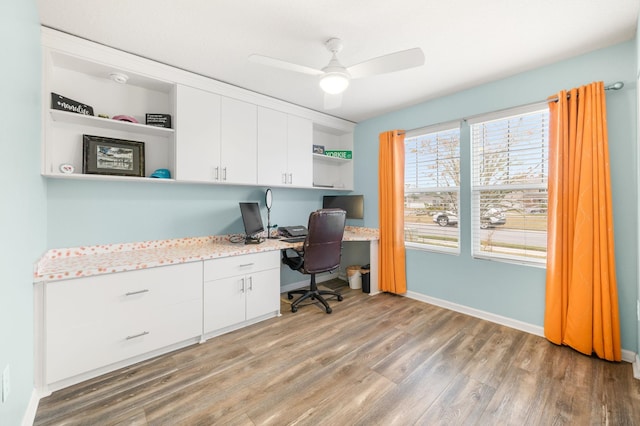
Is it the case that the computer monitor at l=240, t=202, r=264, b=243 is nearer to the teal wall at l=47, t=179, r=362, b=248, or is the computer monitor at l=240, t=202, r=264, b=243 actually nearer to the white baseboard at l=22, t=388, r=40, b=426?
the teal wall at l=47, t=179, r=362, b=248

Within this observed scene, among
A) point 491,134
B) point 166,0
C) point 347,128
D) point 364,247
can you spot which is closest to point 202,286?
point 166,0

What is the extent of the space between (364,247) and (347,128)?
5.81 ft

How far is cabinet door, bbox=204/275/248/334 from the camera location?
7.45 ft

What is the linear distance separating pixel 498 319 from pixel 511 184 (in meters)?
1.32

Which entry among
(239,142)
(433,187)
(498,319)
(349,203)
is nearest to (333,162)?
(349,203)

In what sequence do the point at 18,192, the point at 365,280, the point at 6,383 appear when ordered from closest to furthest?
1. the point at 6,383
2. the point at 18,192
3. the point at 365,280

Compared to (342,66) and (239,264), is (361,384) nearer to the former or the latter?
(239,264)

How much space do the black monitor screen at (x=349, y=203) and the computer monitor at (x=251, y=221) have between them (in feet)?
3.95

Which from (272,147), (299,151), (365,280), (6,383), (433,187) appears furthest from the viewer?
(365,280)

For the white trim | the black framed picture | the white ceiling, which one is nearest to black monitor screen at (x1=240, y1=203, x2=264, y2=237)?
the black framed picture

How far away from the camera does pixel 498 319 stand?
2.61 meters

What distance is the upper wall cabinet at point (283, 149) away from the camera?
116 inches

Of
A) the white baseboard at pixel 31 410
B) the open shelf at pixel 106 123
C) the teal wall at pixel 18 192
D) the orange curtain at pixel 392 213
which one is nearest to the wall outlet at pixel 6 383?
the teal wall at pixel 18 192

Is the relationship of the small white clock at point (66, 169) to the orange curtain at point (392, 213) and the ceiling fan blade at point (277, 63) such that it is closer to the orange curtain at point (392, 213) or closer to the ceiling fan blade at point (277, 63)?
the ceiling fan blade at point (277, 63)
